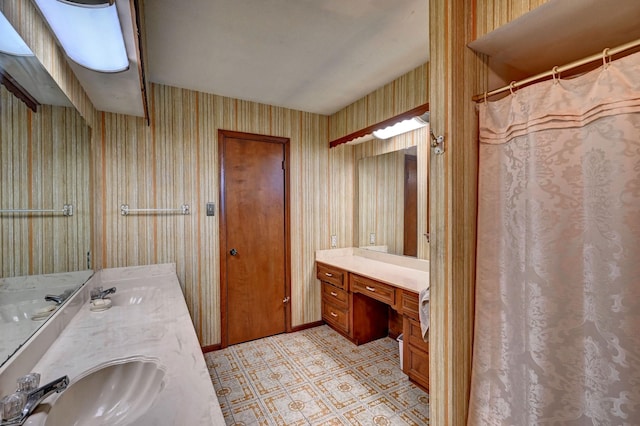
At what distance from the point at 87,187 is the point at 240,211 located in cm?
129

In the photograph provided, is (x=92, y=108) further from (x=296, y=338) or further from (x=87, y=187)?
(x=296, y=338)

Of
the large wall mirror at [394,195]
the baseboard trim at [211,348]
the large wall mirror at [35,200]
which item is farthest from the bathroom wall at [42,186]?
the large wall mirror at [394,195]

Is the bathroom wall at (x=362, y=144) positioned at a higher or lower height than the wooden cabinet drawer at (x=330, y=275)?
higher

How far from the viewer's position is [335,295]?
122 inches

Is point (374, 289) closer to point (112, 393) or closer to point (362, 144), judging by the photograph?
point (362, 144)

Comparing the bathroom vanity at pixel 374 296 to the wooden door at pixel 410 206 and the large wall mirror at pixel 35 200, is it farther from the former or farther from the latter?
the large wall mirror at pixel 35 200

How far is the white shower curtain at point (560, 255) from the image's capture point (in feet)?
3.15

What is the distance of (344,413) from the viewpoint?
1924 mm

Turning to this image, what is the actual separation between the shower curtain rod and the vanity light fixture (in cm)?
177

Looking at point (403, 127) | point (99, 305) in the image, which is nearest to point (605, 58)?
point (403, 127)

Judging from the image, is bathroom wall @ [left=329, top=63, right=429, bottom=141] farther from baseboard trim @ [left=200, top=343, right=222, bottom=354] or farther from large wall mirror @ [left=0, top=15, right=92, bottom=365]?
baseboard trim @ [left=200, top=343, right=222, bottom=354]

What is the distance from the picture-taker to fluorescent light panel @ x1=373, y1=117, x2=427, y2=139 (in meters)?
2.45

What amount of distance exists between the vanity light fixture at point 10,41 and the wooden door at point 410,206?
2625 millimetres

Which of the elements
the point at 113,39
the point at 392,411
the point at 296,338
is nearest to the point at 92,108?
the point at 113,39
